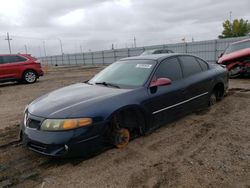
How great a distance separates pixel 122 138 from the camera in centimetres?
412

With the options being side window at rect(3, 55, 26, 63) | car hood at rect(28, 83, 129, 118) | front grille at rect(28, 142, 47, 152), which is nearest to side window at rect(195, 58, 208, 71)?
car hood at rect(28, 83, 129, 118)

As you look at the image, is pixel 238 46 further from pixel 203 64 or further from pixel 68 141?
pixel 68 141

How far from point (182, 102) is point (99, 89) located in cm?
166

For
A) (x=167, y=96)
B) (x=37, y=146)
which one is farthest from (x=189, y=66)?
(x=37, y=146)

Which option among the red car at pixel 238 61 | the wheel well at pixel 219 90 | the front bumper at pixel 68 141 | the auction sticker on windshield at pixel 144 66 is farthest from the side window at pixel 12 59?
the front bumper at pixel 68 141

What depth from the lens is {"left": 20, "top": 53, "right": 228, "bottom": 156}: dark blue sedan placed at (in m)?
3.55

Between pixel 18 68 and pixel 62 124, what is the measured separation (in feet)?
38.1

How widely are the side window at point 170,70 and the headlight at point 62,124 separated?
177cm

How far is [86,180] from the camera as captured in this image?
326 centimetres

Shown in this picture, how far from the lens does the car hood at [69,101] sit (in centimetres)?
370

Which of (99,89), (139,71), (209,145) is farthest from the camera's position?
(139,71)

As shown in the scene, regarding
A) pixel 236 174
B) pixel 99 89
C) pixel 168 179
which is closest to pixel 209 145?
pixel 236 174

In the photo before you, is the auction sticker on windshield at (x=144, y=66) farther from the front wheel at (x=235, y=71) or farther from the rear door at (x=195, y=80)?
the front wheel at (x=235, y=71)

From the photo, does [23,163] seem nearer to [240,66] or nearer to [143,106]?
[143,106]
